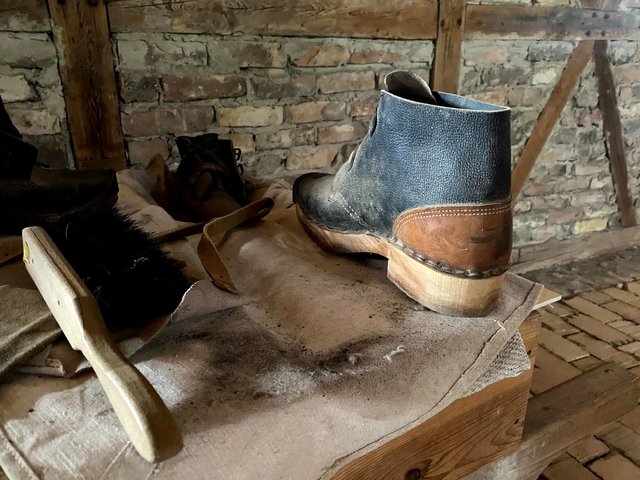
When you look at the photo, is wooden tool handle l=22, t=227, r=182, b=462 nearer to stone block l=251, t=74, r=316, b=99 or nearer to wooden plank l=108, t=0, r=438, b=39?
wooden plank l=108, t=0, r=438, b=39

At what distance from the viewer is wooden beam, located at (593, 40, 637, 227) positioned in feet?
8.30

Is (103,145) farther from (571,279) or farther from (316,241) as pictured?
(571,279)

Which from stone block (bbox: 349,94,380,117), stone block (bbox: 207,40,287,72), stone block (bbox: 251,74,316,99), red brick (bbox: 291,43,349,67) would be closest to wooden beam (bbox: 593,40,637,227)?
stone block (bbox: 349,94,380,117)

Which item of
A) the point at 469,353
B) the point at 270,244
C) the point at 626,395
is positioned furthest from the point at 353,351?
the point at 626,395

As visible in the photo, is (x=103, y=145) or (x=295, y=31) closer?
(x=103, y=145)

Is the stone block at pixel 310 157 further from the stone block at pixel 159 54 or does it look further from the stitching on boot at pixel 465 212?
the stitching on boot at pixel 465 212

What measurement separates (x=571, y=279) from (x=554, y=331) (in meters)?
0.68

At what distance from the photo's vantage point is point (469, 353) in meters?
0.64

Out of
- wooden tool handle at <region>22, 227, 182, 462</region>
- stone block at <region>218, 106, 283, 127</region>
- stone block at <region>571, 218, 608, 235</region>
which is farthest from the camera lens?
stone block at <region>571, 218, 608, 235</region>

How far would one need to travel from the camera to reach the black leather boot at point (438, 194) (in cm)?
64

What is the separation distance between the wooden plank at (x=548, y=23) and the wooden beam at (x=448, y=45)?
56 mm

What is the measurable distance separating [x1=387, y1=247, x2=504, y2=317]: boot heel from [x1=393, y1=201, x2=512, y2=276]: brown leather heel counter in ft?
0.04

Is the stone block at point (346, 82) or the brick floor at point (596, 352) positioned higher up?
the stone block at point (346, 82)

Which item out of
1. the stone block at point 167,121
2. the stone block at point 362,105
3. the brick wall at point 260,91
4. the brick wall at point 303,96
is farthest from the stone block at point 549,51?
the stone block at point 167,121
